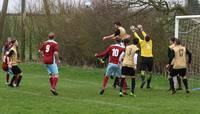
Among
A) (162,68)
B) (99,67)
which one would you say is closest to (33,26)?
(99,67)

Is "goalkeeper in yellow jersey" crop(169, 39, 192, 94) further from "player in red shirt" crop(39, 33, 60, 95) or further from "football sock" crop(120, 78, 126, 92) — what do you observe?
"player in red shirt" crop(39, 33, 60, 95)

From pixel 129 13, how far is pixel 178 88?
1391 centimetres

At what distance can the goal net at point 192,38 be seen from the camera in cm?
2430

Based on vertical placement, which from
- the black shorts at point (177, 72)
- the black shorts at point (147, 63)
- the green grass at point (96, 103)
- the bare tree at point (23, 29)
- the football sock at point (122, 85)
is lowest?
the green grass at point (96, 103)

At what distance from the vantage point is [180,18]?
2453 cm

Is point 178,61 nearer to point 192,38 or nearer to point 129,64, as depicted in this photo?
point 129,64

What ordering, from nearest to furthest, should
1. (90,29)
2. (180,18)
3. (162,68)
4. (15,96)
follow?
(15,96), (180,18), (162,68), (90,29)

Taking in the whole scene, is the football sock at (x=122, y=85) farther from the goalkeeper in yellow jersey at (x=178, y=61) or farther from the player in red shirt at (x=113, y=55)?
the goalkeeper in yellow jersey at (x=178, y=61)

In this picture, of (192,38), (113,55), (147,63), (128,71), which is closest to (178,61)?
(147,63)

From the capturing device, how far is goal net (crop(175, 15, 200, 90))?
24.3 meters

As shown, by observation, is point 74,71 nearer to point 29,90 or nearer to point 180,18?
point 180,18

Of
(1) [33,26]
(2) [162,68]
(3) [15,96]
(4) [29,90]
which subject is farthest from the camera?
(1) [33,26]

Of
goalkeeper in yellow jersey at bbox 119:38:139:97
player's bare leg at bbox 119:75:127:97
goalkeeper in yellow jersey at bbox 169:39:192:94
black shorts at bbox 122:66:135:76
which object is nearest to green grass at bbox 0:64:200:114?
player's bare leg at bbox 119:75:127:97

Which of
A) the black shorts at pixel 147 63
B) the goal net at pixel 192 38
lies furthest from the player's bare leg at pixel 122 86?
the goal net at pixel 192 38
